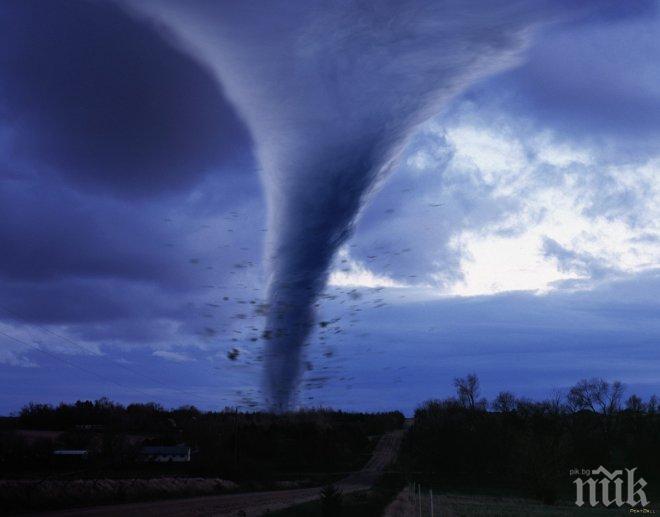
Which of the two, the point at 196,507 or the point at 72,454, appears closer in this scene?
the point at 196,507

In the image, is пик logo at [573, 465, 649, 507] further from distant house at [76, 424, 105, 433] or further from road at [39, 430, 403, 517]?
distant house at [76, 424, 105, 433]

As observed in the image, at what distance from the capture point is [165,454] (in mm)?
114438

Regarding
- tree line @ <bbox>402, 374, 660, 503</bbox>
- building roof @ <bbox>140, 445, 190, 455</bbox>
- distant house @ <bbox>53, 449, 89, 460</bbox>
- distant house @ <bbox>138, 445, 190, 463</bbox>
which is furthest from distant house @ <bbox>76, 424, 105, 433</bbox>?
tree line @ <bbox>402, 374, 660, 503</bbox>

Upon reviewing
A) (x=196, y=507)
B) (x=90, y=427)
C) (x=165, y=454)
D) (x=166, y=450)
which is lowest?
(x=165, y=454)

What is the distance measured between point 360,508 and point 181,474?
172ft

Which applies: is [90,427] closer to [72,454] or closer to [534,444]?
[72,454]

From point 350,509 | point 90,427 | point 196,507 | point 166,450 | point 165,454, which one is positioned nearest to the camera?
point 350,509

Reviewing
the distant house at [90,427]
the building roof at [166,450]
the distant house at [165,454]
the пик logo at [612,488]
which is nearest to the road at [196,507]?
the пик logo at [612,488]

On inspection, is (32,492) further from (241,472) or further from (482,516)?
(241,472)

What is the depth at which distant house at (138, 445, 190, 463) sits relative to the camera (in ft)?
368

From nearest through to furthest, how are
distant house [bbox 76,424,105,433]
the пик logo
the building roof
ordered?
the пик logo
the building roof
distant house [bbox 76,424,105,433]

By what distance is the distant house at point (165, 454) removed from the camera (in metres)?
112

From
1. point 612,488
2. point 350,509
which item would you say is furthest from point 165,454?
point 350,509

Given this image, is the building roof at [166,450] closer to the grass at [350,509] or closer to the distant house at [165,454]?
the distant house at [165,454]
